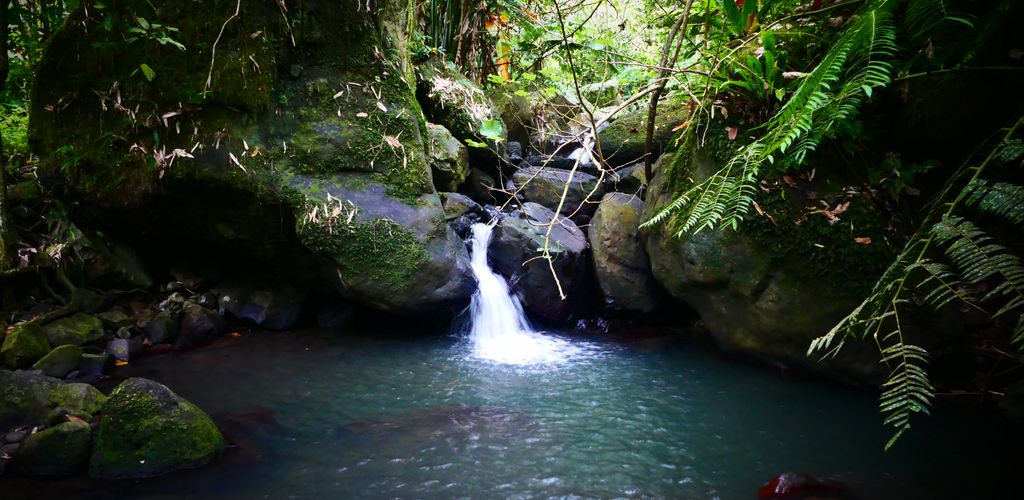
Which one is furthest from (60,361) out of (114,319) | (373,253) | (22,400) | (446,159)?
(446,159)

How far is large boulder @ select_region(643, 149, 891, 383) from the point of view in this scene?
4.21m

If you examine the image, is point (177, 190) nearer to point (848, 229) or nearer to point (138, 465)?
point (138, 465)

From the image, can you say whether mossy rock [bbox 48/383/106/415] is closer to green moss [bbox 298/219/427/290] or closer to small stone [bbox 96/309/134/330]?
small stone [bbox 96/309/134/330]

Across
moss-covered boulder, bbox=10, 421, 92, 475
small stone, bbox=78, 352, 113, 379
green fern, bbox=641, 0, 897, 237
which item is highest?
green fern, bbox=641, 0, 897, 237

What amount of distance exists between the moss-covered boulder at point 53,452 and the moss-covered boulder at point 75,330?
6.45ft

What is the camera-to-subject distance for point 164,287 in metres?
5.95

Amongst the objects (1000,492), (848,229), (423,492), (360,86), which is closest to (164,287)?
(360,86)

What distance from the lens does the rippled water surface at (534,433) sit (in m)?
3.07

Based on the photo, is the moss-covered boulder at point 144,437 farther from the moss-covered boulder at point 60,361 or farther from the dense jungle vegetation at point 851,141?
the dense jungle vegetation at point 851,141

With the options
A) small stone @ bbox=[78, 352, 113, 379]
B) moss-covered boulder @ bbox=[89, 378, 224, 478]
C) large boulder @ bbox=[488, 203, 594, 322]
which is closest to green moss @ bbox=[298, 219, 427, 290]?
large boulder @ bbox=[488, 203, 594, 322]

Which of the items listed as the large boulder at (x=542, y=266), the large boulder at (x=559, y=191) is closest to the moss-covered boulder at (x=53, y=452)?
the large boulder at (x=542, y=266)

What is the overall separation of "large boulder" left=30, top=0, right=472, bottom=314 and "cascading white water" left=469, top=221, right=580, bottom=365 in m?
0.53

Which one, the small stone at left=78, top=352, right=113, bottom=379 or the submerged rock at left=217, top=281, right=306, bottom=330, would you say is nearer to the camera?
the small stone at left=78, top=352, right=113, bottom=379

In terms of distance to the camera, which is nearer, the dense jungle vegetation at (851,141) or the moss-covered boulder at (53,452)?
the dense jungle vegetation at (851,141)
